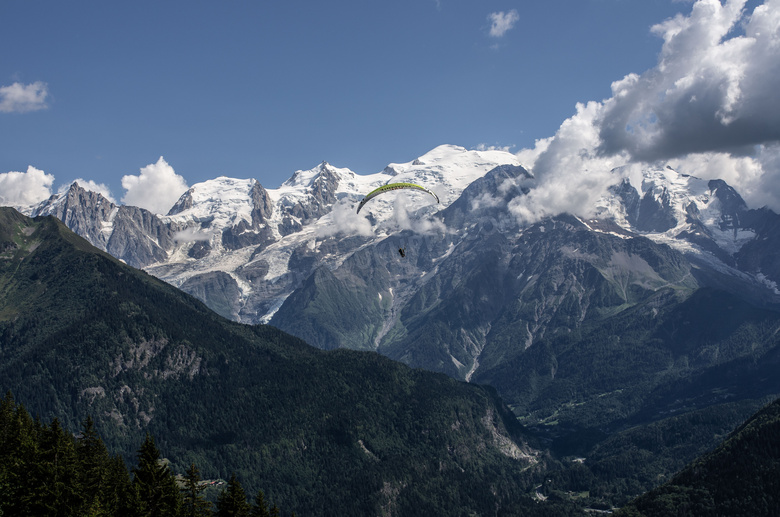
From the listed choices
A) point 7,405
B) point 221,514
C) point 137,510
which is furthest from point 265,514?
point 7,405

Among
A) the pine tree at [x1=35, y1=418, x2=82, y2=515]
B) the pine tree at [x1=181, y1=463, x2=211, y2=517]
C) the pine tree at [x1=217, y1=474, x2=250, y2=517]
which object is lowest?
the pine tree at [x1=217, y1=474, x2=250, y2=517]

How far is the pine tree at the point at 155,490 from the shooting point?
103 metres

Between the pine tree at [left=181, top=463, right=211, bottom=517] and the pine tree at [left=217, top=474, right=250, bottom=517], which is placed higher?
the pine tree at [left=181, top=463, right=211, bottom=517]

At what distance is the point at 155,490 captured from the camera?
103625 mm

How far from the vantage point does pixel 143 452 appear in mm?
107000

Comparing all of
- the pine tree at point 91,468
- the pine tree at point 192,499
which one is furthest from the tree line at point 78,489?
the pine tree at point 91,468

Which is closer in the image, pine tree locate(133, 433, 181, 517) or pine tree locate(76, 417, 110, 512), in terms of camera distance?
pine tree locate(133, 433, 181, 517)

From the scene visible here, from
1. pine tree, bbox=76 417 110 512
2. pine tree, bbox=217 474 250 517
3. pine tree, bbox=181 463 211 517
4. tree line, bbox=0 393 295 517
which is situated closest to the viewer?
tree line, bbox=0 393 295 517

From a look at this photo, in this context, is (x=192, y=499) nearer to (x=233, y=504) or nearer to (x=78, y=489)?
(x=233, y=504)

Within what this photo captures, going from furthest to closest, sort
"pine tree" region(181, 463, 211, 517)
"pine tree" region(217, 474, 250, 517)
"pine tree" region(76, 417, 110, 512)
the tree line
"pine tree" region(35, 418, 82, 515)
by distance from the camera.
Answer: "pine tree" region(76, 417, 110, 512) < "pine tree" region(181, 463, 211, 517) < "pine tree" region(217, 474, 250, 517) < "pine tree" region(35, 418, 82, 515) < the tree line

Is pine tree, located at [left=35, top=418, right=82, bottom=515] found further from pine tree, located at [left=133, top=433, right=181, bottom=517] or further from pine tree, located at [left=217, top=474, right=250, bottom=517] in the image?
pine tree, located at [left=217, top=474, right=250, bottom=517]

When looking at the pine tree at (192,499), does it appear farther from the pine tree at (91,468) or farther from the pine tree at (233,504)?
the pine tree at (91,468)

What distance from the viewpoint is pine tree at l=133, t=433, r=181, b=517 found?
10294 centimetres

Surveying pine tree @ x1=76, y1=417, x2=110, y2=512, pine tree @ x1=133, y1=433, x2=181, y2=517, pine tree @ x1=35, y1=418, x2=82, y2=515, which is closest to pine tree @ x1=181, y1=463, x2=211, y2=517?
pine tree @ x1=133, y1=433, x2=181, y2=517
